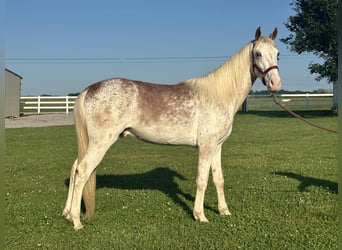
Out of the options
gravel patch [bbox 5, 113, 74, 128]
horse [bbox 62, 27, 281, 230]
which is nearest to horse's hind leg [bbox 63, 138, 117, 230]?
horse [bbox 62, 27, 281, 230]

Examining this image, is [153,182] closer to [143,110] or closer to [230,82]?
[143,110]

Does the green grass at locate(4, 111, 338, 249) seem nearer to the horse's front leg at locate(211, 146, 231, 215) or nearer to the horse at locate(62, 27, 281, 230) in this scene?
the horse's front leg at locate(211, 146, 231, 215)

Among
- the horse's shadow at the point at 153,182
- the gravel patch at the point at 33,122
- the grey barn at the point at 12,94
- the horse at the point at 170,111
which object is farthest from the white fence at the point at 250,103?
the horse at the point at 170,111

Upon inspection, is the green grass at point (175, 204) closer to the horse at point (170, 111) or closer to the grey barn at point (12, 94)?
the horse at point (170, 111)

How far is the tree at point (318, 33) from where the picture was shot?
28.4 meters

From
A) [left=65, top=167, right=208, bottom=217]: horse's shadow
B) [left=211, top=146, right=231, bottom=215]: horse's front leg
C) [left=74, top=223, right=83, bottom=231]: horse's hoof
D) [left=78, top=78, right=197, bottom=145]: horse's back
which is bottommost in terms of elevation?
[left=65, top=167, right=208, bottom=217]: horse's shadow

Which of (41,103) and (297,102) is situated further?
(297,102)

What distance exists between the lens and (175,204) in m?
6.52

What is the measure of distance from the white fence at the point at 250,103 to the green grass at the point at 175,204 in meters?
27.3

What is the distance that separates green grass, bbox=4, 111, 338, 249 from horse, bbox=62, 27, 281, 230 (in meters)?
0.47

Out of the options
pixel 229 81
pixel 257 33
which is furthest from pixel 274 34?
pixel 229 81

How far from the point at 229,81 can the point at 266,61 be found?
0.67m

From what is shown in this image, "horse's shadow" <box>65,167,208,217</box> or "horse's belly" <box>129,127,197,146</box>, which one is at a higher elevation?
"horse's belly" <box>129,127,197,146</box>

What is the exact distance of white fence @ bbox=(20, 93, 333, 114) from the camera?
38.1m
